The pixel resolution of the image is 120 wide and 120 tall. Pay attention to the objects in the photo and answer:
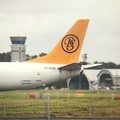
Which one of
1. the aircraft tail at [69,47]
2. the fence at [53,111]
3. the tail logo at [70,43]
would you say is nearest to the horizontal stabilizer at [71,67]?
the aircraft tail at [69,47]

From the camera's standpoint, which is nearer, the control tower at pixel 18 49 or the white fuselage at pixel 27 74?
the white fuselage at pixel 27 74

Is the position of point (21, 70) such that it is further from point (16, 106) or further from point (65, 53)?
point (16, 106)

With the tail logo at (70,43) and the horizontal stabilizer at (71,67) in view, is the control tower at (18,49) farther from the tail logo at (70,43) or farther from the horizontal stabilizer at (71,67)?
the horizontal stabilizer at (71,67)

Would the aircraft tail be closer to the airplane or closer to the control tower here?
the airplane

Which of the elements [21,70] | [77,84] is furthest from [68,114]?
[77,84]

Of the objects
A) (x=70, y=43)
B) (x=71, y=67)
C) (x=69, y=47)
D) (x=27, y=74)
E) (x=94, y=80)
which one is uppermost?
(x=70, y=43)

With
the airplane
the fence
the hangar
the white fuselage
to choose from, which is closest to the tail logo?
the airplane

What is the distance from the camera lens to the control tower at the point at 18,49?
52888 mm

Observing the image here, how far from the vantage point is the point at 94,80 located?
55344 millimetres

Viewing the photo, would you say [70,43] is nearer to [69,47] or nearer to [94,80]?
[69,47]

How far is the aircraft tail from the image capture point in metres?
29.7

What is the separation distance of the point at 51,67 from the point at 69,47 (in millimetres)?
1875

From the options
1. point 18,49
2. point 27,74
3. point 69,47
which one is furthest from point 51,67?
point 18,49

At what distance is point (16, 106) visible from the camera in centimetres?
2069
